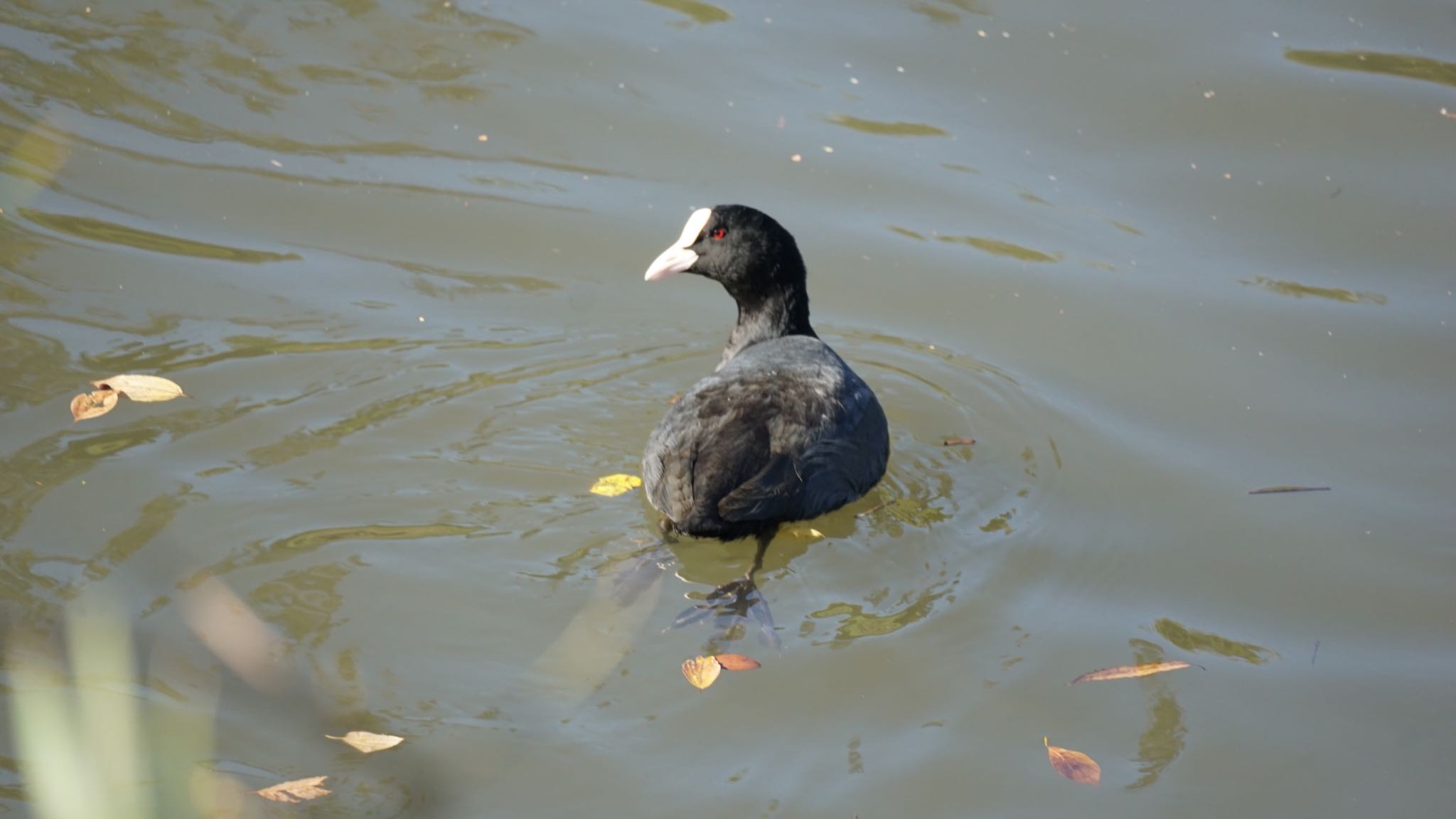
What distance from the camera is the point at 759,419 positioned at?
4.04 m

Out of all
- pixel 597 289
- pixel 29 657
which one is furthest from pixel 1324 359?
pixel 29 657

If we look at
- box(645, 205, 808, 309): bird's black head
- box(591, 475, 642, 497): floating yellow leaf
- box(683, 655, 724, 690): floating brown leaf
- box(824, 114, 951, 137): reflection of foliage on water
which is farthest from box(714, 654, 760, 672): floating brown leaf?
box(824, 114, 951, 137): reflection of foliage on water

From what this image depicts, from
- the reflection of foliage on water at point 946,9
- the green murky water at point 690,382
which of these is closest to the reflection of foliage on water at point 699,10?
the green murky water at point 690,382

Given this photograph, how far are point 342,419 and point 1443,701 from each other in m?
3.61

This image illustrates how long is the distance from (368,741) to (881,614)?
58.0 inches

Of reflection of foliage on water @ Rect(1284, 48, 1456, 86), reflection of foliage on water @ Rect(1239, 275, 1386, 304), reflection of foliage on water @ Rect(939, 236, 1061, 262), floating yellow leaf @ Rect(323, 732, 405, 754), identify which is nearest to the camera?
floating yellow leaf @ Rect(323, 732, 405, 754)

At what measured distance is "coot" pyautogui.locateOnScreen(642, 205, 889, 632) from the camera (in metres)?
3.86

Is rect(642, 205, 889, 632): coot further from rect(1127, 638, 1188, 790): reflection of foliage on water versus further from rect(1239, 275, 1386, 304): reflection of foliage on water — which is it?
rect(1239, 275, 1386, 304): reflection of foliage on water

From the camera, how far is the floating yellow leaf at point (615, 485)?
432cm

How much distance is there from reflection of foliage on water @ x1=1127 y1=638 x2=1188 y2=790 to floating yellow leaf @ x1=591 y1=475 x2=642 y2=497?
1.70 m

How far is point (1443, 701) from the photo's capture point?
362 centimetres

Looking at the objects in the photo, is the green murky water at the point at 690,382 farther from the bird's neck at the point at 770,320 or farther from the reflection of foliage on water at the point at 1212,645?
the bird's neck at the point at 770,320

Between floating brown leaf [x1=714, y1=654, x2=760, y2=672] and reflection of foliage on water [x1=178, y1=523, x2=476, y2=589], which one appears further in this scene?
reflection of foliage on water [x1=178, y1=523, x2=476, y2=589]

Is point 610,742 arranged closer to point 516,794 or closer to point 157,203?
point 516,794
